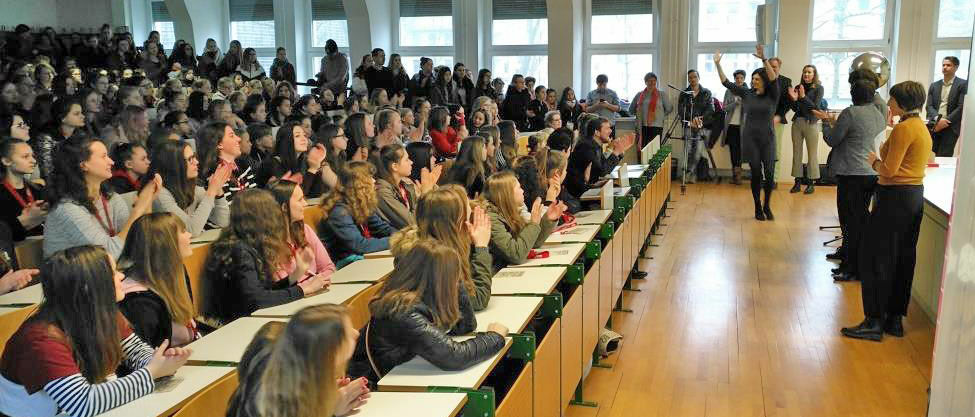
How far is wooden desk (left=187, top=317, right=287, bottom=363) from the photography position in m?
2.62

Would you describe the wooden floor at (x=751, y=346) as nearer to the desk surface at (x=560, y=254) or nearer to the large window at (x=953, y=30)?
the desk surface at (x=560, y=254)

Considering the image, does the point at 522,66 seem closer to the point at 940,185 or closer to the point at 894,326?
the point at 940,185

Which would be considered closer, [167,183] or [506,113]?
[167,183]

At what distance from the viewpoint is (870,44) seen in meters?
11.7

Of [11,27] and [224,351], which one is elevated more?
[11,27]

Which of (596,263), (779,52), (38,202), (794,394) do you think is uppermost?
(779,52)

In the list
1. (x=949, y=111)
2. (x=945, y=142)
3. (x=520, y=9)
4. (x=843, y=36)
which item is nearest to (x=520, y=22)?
(x=520, y=9)

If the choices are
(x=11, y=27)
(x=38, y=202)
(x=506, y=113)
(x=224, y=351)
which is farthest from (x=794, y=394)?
(x=11, y=27)

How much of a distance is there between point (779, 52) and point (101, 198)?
9482mm

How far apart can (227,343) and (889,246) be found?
364 cm

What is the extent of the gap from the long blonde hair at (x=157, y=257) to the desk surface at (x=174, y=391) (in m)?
0.33

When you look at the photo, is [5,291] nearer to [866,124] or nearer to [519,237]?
[519,237]

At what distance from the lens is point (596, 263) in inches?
168

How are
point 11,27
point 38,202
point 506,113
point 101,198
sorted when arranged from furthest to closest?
point 11,27 < point 506,113 < point 38,202 < point 101,198
